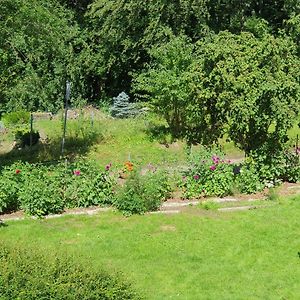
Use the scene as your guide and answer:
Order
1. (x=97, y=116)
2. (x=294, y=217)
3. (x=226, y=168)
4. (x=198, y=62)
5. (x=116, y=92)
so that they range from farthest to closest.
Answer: (x=116, y=92), (x=97, y=116), (x=198, y=62), (x=226, y=168), (x=294, y=217)

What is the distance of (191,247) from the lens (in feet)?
34.9

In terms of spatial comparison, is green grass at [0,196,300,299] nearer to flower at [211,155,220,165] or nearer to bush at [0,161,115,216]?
bush at [0,161,115,216]

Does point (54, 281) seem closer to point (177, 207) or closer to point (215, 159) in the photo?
point (177, 207)

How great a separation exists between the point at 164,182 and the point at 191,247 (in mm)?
2793

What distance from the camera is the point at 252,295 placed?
28.9 ft

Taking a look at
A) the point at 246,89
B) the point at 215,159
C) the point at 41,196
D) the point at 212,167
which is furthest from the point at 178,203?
the point at 246,89

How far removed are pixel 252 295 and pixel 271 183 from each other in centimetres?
576

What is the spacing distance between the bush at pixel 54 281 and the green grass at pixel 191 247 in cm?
64

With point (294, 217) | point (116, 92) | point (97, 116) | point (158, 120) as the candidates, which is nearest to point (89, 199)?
point (294, 217)

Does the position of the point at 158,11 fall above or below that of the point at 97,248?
above

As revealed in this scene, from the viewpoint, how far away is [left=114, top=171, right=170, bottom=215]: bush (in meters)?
12.5

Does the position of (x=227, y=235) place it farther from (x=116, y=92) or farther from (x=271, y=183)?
(x=116, y=92)

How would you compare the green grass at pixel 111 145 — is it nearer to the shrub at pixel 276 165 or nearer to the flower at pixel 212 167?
the shrub at pixel 276 165

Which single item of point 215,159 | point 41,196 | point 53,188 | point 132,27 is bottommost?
point 41,196
